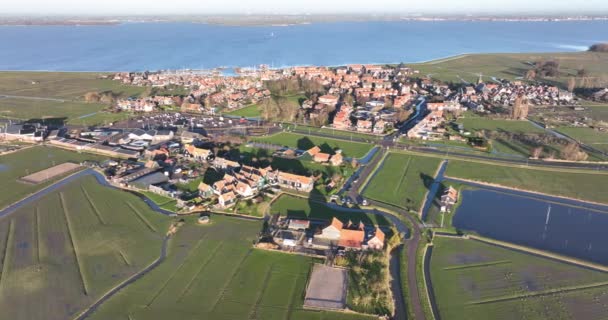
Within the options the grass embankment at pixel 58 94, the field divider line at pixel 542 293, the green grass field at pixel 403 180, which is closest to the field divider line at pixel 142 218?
the green grass field at pixel 403 180

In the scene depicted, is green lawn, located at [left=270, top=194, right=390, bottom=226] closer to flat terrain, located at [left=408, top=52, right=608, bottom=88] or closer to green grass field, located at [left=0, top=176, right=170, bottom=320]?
green grass field, located at [left=0, top=176, right=170, bottom=320]

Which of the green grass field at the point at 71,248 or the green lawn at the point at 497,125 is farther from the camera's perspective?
the green lawn at the point at 497,125

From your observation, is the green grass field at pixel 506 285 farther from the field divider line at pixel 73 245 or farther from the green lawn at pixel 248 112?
the green lawn at pixel 248 112

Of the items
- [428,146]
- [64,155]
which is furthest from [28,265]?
[428,146]

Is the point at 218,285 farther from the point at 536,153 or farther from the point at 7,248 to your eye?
the point at 536,153

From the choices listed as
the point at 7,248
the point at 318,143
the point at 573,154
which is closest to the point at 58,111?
the point at 7,248

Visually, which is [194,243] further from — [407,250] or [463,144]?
[463,144]
